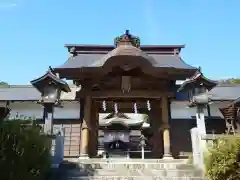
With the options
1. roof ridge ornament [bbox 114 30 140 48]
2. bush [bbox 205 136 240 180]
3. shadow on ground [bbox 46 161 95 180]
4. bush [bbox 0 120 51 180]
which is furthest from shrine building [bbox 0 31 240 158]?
bush [bbox 0 120 51 180]

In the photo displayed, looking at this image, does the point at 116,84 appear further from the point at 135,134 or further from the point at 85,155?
the point at 135,134

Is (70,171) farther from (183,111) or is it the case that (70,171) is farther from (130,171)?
(183,111)

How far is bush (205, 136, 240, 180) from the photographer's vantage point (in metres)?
6.80

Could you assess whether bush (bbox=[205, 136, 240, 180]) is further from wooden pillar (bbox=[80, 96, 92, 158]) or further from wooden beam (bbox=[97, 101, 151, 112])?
wooden beam (bbox=[97, 101, 151, 112])

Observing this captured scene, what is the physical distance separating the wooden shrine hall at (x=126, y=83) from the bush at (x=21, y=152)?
4.37 m

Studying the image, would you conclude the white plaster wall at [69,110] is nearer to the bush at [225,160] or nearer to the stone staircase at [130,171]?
the stone staircase at [130,171]

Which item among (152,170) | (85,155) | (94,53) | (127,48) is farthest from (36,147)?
(94,53)

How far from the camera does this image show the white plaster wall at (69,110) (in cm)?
1486

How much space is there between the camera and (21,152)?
5973 mm

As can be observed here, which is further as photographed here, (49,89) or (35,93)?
(35,93)

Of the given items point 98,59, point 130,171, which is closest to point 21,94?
point 98,59

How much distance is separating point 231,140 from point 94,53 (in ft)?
35.5

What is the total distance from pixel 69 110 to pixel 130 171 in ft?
25.5

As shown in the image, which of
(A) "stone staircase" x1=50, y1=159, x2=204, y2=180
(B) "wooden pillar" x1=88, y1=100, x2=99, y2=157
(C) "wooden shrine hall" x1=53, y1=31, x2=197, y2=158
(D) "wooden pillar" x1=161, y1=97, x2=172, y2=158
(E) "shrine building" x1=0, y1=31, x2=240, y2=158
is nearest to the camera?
(A) "stone staircase" x1=50, y1=159, x2=204, y2=180
